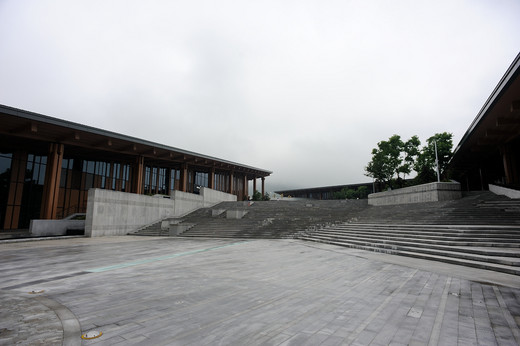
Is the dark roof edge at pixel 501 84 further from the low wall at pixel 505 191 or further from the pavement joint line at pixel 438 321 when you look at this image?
the pavement joint line at pixel 438 321

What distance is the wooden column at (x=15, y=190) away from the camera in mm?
27484

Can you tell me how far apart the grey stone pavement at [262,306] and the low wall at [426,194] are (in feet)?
54.9

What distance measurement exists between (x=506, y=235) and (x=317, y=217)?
14466 millimetres

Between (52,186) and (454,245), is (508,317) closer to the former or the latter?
(454,245)

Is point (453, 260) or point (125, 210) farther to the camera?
point (125, 210)

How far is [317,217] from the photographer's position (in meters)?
24.2

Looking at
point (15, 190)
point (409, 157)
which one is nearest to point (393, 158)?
point (409, 157)

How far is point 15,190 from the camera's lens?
1105 inches

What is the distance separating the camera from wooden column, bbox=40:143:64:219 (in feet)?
79.1

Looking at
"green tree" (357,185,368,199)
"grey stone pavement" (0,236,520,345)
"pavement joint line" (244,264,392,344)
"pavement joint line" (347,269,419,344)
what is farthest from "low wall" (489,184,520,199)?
"green tree" (357,185,368,199)

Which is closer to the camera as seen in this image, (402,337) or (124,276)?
(402,337)

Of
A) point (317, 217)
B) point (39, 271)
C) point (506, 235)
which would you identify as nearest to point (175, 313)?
point (39, 271)

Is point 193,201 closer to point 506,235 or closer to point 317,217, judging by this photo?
point 317,217

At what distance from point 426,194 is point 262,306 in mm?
23761
